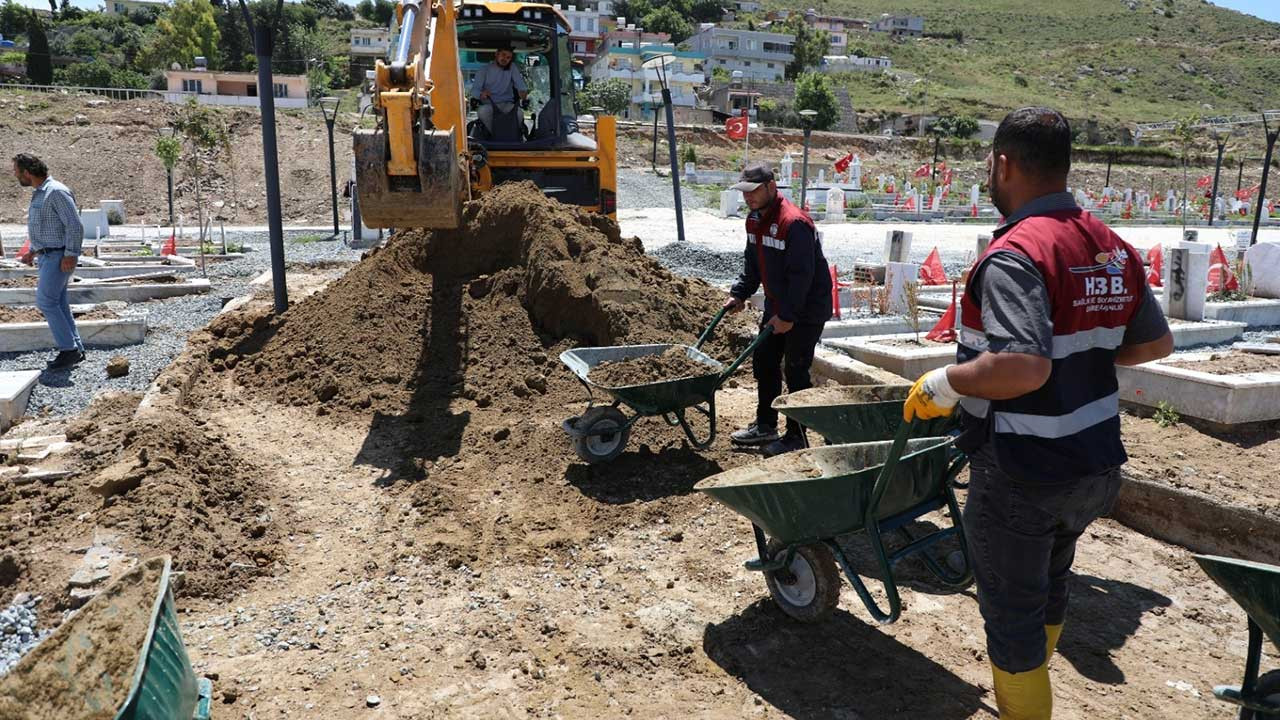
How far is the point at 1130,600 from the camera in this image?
150 inches

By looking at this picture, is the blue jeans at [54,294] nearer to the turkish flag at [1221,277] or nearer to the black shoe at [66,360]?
Answer: the black shoe at [66,360]

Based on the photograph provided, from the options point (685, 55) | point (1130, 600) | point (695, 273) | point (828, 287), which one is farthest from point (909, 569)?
point (685, 55)

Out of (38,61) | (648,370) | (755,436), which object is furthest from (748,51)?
(648,370)

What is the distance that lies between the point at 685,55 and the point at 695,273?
79457 mm

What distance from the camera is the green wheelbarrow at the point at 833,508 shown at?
3119 millimetres

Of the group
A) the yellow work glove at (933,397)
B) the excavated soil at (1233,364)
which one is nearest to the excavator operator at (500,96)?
the excavated soil at (1233,364)

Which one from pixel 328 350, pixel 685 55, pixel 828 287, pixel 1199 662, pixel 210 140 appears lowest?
pixel 1199 662

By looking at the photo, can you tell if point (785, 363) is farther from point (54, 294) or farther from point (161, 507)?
point (54, 294)

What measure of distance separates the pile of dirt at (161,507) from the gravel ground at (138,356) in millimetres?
1739

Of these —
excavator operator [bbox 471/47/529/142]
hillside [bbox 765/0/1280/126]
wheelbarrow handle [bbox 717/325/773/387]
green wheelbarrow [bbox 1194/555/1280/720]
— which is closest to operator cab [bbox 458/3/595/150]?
excavator operator [bbox 471/47/529/142]

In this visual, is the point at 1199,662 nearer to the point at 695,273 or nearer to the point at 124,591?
the point at 124,591

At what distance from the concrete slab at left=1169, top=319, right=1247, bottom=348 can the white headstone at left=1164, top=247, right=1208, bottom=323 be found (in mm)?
482

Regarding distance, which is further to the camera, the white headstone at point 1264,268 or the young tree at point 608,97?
the young tree at point 608,97

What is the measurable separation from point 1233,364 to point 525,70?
26.7 feet
